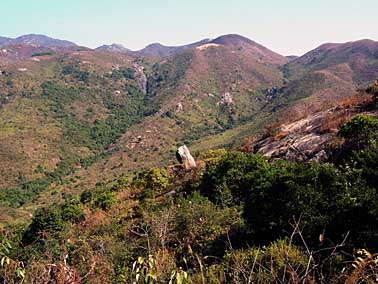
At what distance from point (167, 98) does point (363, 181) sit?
14188 centimetres

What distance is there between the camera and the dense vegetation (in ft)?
20.0

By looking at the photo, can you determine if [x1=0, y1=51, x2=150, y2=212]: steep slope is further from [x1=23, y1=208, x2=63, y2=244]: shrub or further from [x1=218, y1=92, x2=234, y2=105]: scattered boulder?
[x1=23, y1=208, x2=63, y2=244]: shrub

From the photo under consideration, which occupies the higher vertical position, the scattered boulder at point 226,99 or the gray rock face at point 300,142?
the gray rock face at point 300,142

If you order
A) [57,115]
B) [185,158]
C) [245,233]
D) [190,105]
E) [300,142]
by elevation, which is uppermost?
[300,142]

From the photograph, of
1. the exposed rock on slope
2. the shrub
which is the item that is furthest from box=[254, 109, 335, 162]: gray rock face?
the shrub

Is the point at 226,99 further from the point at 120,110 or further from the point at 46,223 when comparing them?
the point at 46,223

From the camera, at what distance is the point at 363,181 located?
12062 mm

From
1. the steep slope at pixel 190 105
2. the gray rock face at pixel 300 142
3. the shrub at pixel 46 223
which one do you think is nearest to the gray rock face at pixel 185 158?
the gray rock face at pixel 300 142

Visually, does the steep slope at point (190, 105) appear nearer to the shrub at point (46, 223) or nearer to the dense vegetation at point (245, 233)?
the shrub at point (46, 223)

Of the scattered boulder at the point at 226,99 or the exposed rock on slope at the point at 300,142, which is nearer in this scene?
the exposed rock on slope at the point at 300,142

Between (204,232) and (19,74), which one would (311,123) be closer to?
(204,232)

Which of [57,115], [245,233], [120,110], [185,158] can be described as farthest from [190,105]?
[245,233]

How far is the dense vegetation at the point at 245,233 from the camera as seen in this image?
6094 millimetres

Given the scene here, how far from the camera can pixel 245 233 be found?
46.8 ft
